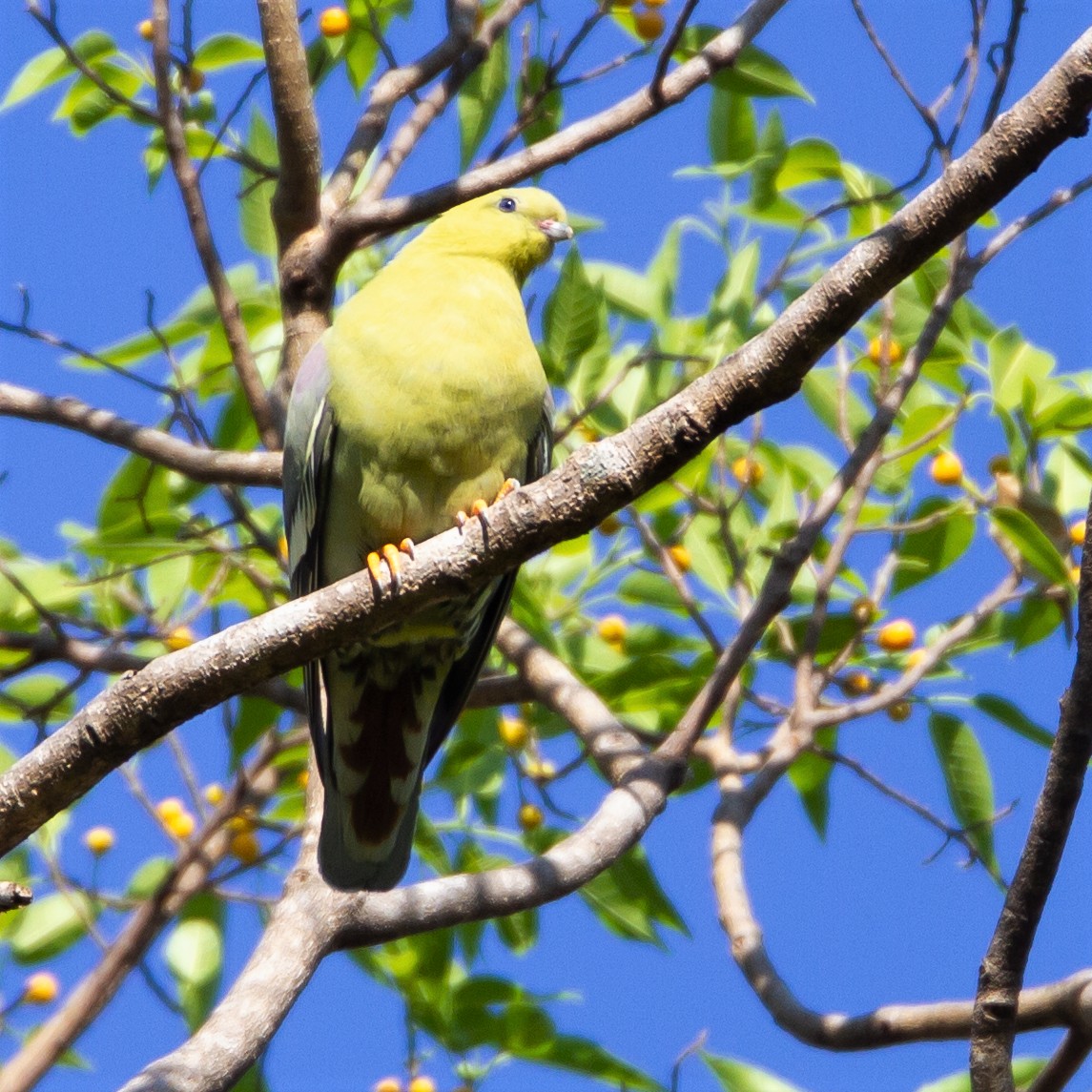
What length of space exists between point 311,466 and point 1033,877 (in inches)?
86.3

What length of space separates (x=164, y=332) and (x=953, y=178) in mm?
2928

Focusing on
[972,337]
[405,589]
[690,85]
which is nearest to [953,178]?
[405,589]

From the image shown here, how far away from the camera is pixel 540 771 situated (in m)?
4.77

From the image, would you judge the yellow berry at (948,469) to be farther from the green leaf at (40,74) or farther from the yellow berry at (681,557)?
the green leaf at (40,74)

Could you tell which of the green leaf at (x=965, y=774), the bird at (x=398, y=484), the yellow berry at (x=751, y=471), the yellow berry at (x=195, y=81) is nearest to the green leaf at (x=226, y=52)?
the yellow berry at (x=195, y=81)

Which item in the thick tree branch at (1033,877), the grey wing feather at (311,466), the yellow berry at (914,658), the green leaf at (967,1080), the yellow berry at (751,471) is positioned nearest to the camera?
the thick tree branch at (1033,877)

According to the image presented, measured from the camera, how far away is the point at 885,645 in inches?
181

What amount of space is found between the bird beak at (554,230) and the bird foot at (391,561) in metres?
1.24

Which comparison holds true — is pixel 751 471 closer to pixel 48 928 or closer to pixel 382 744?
pixel 382 744

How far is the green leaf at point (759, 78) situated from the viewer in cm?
445

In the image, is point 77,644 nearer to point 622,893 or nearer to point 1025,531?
point 622,893

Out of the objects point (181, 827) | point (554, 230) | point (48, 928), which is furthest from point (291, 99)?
point (48, 928)

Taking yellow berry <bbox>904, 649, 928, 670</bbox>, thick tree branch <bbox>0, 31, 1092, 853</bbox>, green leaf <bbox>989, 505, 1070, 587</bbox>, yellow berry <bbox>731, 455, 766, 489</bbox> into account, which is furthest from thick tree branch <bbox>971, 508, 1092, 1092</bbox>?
yellow berry <bbox>731, 455, 766, 489</bbox>

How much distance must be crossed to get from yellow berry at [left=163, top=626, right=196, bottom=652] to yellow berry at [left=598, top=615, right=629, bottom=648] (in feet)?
4.19
